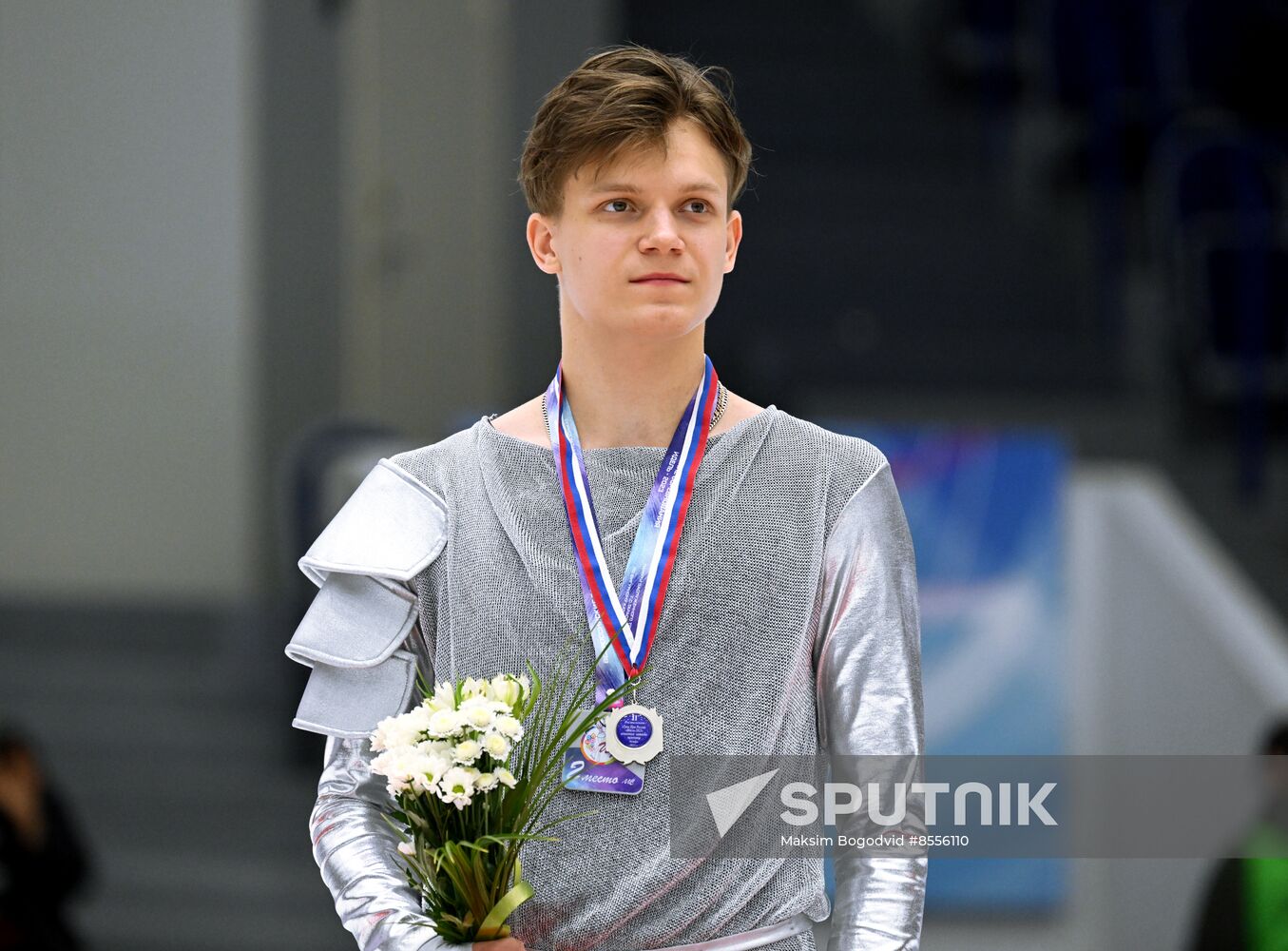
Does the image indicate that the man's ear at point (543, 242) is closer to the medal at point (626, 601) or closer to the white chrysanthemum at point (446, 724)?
the medal at point (626, 601)

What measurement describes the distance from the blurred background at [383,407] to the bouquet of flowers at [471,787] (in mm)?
3139

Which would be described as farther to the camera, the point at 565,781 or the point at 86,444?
the point at 86,444

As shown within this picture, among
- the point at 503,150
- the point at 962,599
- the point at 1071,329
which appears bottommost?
the point at 962,599

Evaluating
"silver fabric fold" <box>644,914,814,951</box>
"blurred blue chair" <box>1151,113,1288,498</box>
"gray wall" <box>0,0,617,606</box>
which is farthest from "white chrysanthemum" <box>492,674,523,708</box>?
"blurred blue chair" <box>1151,113,1288,498</box>

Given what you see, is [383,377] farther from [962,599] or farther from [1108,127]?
[1108,127]

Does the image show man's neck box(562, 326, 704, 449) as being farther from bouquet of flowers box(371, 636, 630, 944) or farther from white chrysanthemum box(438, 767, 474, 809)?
white chrysanthemum box(438, 767, 474, 809)

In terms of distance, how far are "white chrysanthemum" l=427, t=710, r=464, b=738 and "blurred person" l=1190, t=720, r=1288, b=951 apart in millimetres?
3045

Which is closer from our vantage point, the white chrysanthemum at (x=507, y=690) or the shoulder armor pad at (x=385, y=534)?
the white chrysanthemum at (x=507, y=690)

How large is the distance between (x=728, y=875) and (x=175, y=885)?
4229 mm

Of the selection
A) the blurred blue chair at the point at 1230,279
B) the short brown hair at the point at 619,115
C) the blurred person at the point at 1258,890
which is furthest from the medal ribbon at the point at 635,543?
the blurred blue chair at the point at 1230,279

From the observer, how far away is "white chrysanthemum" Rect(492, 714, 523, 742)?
1.44m

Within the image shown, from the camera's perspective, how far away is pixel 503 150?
282 inches

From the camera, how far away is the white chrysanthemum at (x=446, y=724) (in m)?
1.44

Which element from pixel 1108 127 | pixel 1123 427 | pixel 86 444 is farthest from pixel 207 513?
pixel 1108 127
